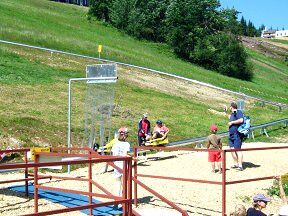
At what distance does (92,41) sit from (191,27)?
15874 mm

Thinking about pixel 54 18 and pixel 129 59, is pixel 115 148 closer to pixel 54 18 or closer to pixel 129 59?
pixel 129 59

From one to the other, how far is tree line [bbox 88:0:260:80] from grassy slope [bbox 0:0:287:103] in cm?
189

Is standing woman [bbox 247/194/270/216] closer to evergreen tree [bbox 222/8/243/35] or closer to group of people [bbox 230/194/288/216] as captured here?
group of people [bbox 230/194/288/216]

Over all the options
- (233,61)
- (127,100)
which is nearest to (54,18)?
(233,61)

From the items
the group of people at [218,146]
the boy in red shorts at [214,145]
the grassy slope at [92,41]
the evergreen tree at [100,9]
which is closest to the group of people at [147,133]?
the group of people at [218,146]

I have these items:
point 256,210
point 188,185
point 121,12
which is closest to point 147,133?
point 188,185

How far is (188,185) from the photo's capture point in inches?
537

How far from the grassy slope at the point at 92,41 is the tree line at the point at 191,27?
6.19ft

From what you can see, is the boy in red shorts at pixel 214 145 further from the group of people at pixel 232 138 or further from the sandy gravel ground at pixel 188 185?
the sandy gravel ground at pixel 188 185

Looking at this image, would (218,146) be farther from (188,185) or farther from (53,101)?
(53,101)

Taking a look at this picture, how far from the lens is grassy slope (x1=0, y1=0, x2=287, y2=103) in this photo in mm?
43188

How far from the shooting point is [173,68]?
49.3m

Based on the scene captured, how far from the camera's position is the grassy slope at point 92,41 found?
43188mm

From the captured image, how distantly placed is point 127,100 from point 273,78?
142 ft
